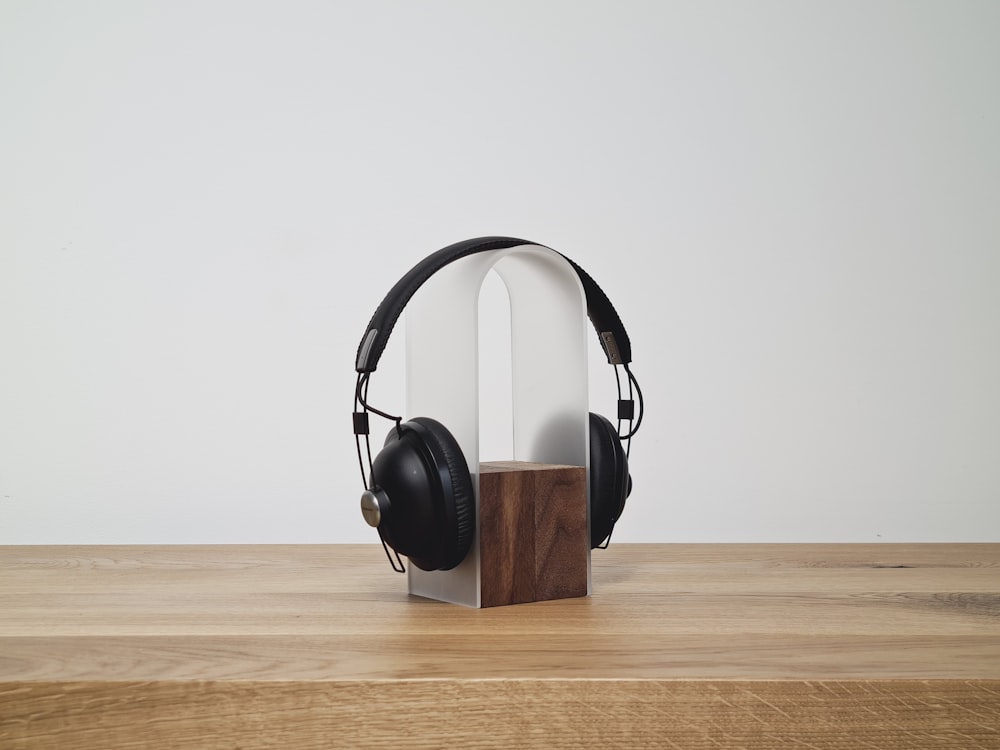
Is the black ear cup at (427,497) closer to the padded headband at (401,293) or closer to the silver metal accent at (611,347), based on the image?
the padded headband at (401,293)

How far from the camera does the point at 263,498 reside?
153cm

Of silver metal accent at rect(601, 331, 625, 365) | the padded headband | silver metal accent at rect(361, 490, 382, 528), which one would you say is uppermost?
the padded headband

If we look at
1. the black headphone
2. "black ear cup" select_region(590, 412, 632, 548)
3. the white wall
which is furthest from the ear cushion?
the white wall

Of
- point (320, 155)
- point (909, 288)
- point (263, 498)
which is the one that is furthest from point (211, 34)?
point (909, 288)

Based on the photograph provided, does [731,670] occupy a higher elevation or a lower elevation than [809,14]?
lower

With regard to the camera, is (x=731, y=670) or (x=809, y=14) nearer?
(x=731, y=670)

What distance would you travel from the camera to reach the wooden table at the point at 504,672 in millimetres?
527

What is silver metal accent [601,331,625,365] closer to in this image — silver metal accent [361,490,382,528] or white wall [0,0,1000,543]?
silver metal accent [361,490,382,528]

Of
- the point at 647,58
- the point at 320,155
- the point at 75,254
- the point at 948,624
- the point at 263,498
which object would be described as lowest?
the point at 263,498

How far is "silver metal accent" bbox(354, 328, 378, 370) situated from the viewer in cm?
71

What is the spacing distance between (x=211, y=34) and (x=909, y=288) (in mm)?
1117

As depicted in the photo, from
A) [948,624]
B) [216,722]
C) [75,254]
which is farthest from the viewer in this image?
[75,254]

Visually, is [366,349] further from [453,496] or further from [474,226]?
[474,226]

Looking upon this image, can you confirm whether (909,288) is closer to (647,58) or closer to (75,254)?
(647,58)
